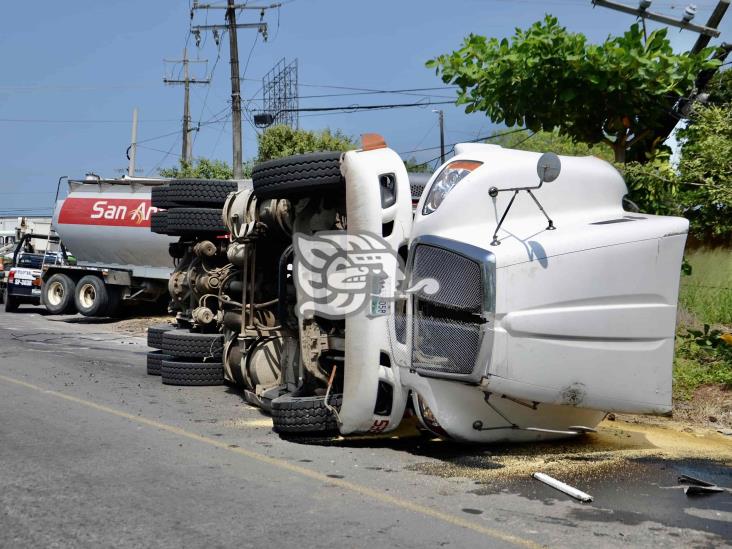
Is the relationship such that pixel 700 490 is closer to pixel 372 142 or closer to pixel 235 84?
pixel 372 142

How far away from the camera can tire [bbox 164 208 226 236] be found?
10.6 meters

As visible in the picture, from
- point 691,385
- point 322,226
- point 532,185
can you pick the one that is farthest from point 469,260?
point 691,385

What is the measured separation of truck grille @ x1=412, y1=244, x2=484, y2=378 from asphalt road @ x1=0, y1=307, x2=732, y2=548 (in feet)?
2.49

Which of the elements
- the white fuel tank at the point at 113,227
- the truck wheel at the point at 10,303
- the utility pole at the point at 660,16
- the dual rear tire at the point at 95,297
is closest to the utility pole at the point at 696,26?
the utility pole at the point at 660,16

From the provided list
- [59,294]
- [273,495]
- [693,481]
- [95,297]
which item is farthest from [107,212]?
[693,481]

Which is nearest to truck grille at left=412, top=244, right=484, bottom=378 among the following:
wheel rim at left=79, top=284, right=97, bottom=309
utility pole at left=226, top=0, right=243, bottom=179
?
wheel rim at left=79, top=284, right=97, bottom=309

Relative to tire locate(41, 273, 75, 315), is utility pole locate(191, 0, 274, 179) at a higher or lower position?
higher

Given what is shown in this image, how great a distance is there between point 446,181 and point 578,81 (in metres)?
3.22

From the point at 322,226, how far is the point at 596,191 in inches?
92.2

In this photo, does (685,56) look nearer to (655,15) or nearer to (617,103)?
(617,103)

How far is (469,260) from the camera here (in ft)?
19.6

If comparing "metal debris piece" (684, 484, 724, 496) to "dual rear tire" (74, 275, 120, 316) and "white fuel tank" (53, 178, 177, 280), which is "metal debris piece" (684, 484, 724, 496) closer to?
"white fuel tank" (53, 178, 177, 280)

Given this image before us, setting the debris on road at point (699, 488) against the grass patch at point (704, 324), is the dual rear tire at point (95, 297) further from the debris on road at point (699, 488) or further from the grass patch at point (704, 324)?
the debris on road at point (699, 488)

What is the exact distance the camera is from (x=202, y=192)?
1075cm
